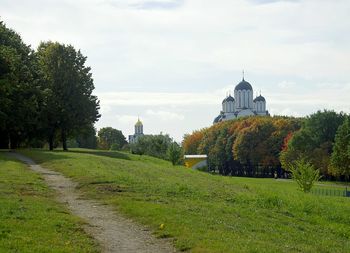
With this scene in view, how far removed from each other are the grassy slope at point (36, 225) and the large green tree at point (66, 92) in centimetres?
3420

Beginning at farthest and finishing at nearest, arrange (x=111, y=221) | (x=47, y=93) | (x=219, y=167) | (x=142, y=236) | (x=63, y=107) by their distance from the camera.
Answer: (x=219, y=167)
(x=63, y=107)
(x=47, y=93)
(x=111, y=221)
(x=142, y=236)

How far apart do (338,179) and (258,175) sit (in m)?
21.6

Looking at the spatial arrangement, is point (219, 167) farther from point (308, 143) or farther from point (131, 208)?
point (131, 208)

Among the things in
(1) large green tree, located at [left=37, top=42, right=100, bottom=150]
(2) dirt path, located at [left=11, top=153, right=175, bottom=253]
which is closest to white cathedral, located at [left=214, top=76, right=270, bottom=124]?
(1) large green tree, located at [left=37, top=42, right=100, bottom=150]

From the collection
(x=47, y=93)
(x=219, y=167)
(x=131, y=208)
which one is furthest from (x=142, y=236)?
(x=219, y=167)

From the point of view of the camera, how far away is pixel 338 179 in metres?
80.9

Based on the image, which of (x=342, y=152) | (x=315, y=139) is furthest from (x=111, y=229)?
(x=315, y=139)

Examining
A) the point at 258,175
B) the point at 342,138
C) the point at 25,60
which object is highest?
the point at 25,60

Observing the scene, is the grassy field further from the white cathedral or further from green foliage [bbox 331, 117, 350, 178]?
the white cathedral

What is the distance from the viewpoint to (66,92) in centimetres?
5341

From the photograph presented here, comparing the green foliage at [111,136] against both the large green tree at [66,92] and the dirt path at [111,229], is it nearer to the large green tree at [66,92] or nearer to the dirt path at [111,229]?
the large green tree at [66,92]

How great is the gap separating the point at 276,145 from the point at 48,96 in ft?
175

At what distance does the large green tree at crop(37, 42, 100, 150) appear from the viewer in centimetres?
5269

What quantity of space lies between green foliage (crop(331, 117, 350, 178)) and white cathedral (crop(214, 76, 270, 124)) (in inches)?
3301
